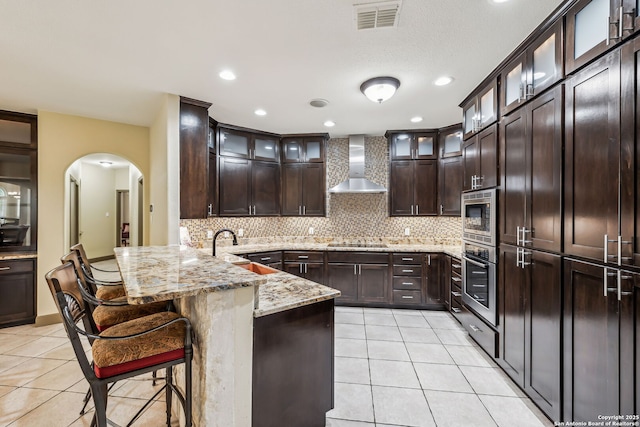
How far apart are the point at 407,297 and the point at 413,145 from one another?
2432 mm

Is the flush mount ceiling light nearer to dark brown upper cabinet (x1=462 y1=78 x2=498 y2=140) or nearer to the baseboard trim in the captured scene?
dark brown upper cabinet (x1=462 y1=78 x2=498 y2=140)

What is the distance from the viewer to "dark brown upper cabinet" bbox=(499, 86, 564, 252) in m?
1.75

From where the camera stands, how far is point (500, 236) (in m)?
2.42

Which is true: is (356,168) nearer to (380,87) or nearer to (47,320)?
(380,87)

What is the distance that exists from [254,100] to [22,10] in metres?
1.89

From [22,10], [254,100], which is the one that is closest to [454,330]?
[254,100]

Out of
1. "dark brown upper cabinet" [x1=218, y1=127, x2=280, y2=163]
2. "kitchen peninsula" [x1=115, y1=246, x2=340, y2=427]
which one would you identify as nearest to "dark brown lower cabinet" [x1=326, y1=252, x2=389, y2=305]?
"dark brown upper cabinet" [x1=218, y1=127, x2=280, y2=163]

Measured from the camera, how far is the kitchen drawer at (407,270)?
4.02 m

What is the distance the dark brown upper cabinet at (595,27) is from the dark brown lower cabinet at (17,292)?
5892mm

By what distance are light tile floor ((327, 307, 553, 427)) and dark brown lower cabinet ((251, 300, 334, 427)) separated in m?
0.48

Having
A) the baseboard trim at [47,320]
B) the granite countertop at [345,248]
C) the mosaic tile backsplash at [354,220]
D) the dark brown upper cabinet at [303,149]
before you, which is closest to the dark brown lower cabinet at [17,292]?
the baseboard trim at [47,320]

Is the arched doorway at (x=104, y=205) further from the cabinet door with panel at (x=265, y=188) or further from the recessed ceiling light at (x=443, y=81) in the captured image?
the recessed ceiling light at (x=443, y=81)

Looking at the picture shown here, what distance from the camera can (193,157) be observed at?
3.29 meters

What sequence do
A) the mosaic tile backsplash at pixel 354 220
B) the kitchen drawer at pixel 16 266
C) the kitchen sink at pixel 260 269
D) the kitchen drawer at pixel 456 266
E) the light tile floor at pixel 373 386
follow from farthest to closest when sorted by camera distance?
the mosaic tile backsplash at pixel 354 220
the kitchen drawer at pixel 456 266
the kitchen drawer at pixel 16 266
the kitchen sink at pixel 260 269
the light tile floor at pixel 373 386
